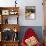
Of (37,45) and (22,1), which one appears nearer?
(37,45)

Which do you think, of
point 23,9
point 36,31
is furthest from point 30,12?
point 36,31

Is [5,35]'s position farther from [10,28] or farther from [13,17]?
[13,17]

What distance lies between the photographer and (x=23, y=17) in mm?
5547

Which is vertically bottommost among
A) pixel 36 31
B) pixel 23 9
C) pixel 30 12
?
pixel 36 31

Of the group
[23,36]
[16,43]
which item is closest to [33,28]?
[23,36]

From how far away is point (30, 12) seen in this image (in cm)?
555

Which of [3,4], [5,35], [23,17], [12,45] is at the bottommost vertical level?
[12,45]

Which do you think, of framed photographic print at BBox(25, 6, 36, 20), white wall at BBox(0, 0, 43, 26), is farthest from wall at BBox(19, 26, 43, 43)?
framed photographic print at BBox(25, 6, 36, 20)

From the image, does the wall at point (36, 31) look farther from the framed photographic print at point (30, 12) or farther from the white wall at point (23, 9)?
the framed photographic print at point (30, 12)

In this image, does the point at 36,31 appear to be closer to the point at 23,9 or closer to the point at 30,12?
the point at 30,12

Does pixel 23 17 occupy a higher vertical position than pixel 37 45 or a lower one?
higher

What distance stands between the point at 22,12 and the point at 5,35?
39.3 inches

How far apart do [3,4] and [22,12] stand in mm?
728

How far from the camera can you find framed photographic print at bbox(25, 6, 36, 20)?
553 centimetres
